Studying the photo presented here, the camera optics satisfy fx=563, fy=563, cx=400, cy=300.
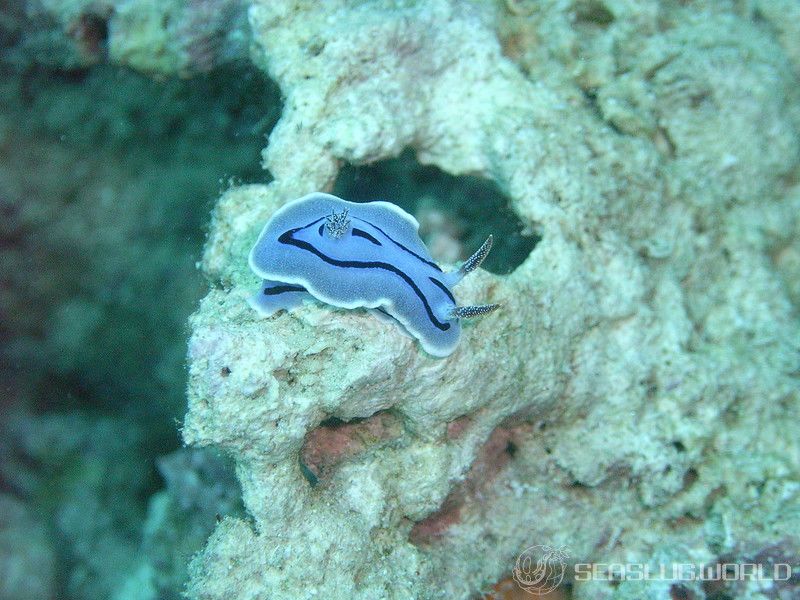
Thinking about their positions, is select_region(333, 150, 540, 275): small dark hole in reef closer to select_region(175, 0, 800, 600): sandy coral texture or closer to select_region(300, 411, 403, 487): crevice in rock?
select_region(175, 0, 800, 600): sandy coral texture

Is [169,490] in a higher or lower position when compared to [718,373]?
lower

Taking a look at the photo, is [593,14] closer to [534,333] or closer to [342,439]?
[534,333]

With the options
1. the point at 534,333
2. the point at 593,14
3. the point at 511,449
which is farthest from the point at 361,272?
the point at 593,14

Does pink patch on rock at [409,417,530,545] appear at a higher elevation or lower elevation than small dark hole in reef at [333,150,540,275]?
lower

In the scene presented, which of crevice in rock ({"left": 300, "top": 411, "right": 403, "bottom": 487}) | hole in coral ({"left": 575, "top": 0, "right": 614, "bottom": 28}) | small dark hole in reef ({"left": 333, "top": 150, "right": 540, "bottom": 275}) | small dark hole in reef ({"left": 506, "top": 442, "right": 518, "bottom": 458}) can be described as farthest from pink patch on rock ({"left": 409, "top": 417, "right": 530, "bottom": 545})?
hole in coral ({"left": 575, "top": 0, "right": 614, "bottom": 28})

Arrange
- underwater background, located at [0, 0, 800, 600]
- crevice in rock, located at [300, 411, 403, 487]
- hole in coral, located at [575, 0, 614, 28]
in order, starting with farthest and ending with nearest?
hole in coral, located at [575, 0, 614, 28], crevice in rock, located at [300, 411, 403, 487], underwater background, located at [0, 0, 800, 600]

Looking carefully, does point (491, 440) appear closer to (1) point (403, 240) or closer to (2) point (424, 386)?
(2) point (424, 386)

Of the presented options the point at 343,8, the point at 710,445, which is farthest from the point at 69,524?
the point at 710,445
